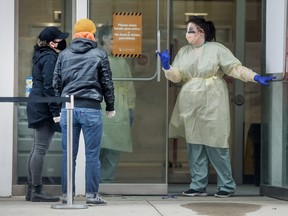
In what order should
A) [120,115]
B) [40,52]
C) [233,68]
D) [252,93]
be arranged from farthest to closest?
[252,93], [120,115], [233,68], [40,52]

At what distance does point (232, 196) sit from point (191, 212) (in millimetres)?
1449

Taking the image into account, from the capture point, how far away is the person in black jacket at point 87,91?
7988 mm

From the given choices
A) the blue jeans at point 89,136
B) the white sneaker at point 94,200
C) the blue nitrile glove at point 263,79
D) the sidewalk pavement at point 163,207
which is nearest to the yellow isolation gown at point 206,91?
the blue nitrile glove at point 263,79

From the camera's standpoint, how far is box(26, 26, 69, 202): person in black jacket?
8.33 m

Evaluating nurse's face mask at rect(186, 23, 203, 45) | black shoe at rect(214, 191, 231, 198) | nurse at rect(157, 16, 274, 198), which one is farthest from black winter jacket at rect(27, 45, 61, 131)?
black shoe at rect(214, 191, 231, 198)

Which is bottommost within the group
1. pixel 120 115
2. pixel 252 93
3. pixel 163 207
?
pixel 163 207

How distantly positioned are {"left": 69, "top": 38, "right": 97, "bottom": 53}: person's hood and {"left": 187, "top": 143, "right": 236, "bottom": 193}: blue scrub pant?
6.04ft

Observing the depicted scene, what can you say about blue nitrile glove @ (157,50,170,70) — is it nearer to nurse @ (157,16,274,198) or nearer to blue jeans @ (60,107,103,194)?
nurse @ (157,16,274,198)

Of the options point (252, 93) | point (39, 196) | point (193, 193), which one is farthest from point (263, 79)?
point (39, 196)

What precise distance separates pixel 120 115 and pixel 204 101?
0.93 metres


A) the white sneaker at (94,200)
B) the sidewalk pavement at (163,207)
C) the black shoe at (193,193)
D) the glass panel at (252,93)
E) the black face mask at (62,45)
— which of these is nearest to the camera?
the sidewalk pavement at (163,207)

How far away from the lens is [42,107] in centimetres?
836

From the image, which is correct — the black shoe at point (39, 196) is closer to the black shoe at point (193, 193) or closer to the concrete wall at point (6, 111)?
the concrete wall at point (6, 111)

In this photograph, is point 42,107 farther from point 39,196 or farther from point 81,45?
point 39,196
